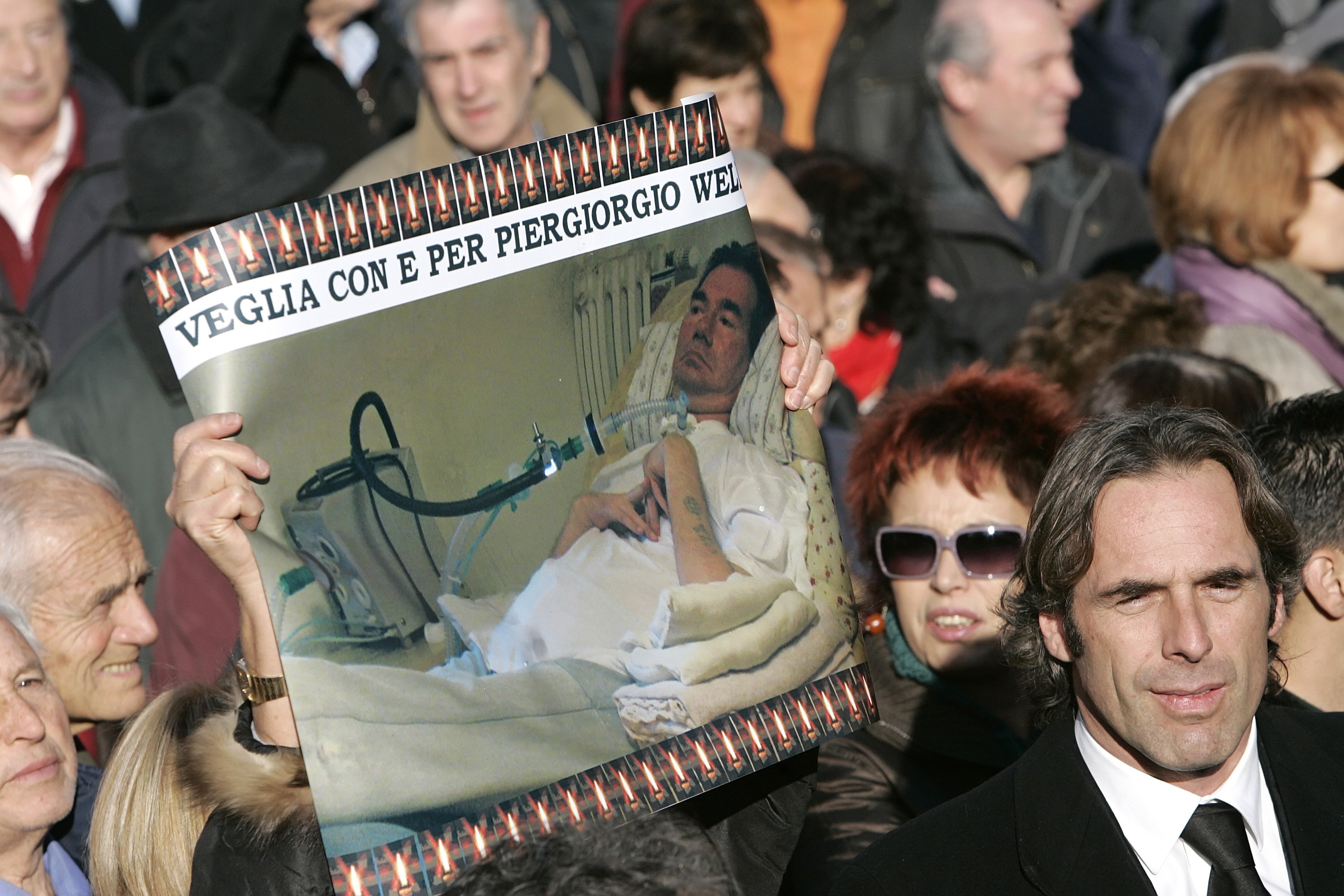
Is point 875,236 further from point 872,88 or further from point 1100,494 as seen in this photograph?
point 1100,494

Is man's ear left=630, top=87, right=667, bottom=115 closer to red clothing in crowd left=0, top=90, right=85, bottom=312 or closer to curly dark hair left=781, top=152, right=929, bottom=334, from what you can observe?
curly dark hair left=781, top=152, right=929, bottom=334

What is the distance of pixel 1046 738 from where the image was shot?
7.61 feet

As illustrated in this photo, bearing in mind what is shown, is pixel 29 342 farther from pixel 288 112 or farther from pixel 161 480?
pixel 288 112

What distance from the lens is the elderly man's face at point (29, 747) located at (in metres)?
2.35

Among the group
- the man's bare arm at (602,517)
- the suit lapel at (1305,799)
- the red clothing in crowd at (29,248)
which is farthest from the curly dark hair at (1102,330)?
the red clothing in crowd at (29,248)

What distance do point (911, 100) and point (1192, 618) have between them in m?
4.52

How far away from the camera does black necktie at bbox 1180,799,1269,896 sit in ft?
7.08

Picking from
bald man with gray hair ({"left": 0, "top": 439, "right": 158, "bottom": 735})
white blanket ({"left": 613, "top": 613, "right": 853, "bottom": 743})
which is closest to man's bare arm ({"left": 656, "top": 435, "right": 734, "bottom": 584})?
white blanket ({"left": 613, "top": 613, "right": 853, "bottom": 743})

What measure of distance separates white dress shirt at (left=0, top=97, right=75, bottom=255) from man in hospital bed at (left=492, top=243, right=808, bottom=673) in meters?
3.68

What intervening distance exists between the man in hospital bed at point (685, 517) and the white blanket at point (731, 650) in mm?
42

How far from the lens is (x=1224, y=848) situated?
2.19m

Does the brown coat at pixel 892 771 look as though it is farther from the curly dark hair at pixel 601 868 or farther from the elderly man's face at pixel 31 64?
the elderly man's face at pixel 31 64

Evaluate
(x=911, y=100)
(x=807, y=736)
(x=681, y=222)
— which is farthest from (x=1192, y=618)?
(x=911, y=100)

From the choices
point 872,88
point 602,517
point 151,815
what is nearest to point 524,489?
point 602,517
